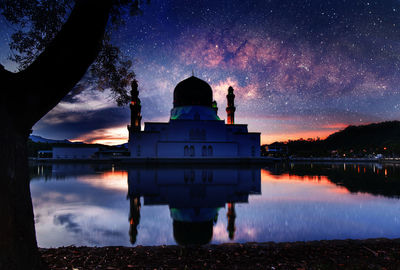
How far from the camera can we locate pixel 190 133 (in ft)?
142

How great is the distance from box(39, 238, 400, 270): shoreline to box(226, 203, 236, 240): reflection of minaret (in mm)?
1507

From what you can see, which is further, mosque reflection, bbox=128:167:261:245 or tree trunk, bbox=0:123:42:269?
mosque reflection, bbox=128:167:261:245

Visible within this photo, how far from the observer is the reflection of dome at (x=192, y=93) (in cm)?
4588

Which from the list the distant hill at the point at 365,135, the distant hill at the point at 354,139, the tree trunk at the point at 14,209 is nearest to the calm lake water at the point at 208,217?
the tree trunk at the point at 14,209

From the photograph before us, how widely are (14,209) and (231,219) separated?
532cm

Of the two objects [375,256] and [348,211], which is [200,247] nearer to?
[375,256]

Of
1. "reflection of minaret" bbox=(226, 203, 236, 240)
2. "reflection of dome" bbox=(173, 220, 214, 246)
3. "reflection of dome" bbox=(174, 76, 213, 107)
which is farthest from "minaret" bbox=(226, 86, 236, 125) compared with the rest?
"reflection of dome" bbox=(173, 220, 214, 246)

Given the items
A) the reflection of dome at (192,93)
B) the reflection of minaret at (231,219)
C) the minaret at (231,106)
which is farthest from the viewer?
the minaret at (231,106)

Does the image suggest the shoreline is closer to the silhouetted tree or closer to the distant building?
the silhouetted tree

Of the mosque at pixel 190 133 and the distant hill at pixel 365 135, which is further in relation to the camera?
the distant hill at pixel 365 135

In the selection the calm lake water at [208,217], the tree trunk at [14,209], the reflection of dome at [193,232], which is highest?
the tree trunk at [14,209]

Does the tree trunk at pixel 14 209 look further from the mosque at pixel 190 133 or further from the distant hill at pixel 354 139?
the distant hill at pixel 354 139

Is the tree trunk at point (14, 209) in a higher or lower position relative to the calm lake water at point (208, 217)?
higher

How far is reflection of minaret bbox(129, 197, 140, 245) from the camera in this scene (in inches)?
221
